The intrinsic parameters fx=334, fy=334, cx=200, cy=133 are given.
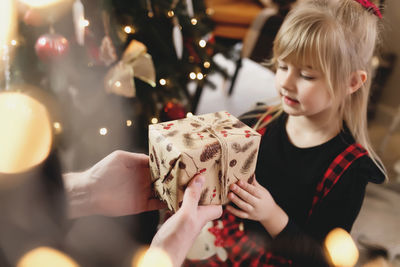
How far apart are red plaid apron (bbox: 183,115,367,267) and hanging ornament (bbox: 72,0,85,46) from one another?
2.33 feet

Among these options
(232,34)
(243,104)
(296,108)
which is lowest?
(243,104)

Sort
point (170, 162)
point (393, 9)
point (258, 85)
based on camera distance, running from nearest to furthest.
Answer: point (170, 162)
point (393, 9)
point (258, 85)

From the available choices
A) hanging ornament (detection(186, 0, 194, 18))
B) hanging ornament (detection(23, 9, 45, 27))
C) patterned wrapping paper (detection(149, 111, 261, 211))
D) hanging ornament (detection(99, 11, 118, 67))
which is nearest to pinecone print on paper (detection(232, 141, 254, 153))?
patterned wrapping paper (detection(149, 111, 261, 211))

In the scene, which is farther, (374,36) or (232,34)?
(232,34)

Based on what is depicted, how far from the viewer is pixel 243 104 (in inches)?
84.0

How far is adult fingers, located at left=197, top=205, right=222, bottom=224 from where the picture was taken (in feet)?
2.08

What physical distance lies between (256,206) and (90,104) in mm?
935

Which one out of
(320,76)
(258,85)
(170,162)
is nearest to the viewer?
(170,162)

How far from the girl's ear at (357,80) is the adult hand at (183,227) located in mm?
461

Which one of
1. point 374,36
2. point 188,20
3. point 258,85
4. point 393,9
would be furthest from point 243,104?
point 374,36

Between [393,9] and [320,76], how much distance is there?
5.47 feet

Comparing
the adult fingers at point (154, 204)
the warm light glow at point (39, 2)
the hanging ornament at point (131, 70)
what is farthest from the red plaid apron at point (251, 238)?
the warm light glow at point (39, 2)

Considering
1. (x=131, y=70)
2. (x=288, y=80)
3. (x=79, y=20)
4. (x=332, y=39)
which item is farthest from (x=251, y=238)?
(x=79, y=20)

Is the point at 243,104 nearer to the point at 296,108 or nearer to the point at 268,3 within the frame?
the point at 268,3
